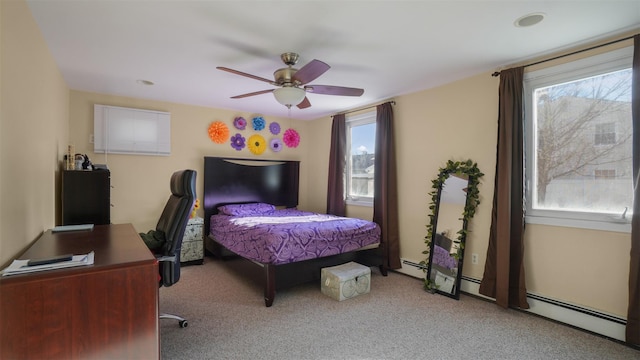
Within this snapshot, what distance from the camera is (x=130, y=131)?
4.12 meters

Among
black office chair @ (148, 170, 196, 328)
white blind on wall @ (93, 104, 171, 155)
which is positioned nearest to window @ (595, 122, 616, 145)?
black office chair @ (148, 170, 196, 328)

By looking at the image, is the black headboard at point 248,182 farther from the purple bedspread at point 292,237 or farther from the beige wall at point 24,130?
the beige wall at point 24,130

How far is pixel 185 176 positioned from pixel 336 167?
271cm

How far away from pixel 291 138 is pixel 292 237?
275 cm

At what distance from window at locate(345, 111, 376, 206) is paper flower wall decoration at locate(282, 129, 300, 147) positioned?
3.53 ft

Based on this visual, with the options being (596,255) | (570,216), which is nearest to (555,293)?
(596,255)

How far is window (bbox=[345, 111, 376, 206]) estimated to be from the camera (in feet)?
14.7

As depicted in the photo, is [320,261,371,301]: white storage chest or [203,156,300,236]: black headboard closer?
[320,261,371,301]: white storage chest

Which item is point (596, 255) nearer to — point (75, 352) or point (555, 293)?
point (555, 293)

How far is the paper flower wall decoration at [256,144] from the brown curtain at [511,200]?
11.5ft

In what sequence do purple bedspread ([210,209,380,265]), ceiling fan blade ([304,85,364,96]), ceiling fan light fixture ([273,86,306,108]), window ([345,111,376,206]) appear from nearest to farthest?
ceiling fan light fixture ([273,86,306,108])
ceiling fan blade ([304,85,364,96])
purple bedspread ([210,209,380,265])
window ([345,111,376,206])

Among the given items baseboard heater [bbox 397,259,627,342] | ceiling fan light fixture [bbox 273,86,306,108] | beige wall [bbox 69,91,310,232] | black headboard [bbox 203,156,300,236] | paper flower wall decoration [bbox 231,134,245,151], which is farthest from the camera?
paper flower wall decoration [bbox 231,134,245,151]

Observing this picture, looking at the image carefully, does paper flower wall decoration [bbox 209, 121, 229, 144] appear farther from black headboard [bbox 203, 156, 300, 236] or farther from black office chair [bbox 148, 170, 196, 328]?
black office chair [bbox 148, 170, 196, 328]

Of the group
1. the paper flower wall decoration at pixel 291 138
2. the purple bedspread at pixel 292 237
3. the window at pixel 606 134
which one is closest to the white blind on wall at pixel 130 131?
the purple bedspread at pixel 292 237
